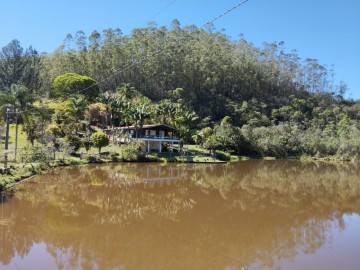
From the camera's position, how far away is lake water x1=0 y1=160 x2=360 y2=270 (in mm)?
10930

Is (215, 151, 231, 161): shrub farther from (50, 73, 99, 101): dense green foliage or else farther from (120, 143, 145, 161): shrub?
(50, 73, 99, 101): dense green foliage

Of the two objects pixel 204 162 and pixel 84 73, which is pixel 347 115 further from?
pixel 84 73

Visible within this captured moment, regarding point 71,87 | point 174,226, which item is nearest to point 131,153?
point 71,87

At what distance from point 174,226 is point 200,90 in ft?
208

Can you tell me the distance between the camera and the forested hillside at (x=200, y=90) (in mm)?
53050

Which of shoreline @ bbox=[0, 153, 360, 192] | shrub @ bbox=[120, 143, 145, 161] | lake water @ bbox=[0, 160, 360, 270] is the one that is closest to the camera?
Result: lake water @ bbox=[0, 160, 360, 270]

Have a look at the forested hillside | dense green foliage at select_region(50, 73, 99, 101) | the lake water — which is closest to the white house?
the forested hillside

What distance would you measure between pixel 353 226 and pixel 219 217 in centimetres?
614

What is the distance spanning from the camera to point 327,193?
2494 cm

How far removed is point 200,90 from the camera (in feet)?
250

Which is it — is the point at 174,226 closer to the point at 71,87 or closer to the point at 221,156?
the point at 221,156

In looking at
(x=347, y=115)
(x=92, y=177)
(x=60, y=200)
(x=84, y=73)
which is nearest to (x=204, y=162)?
(x=92, y=177)

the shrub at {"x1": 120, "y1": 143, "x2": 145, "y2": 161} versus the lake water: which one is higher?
the shrub at {"x1": 120, "y1": 143, "x2": 145, "y2": 161}

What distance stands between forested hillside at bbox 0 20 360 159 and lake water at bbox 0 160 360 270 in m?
23.2
